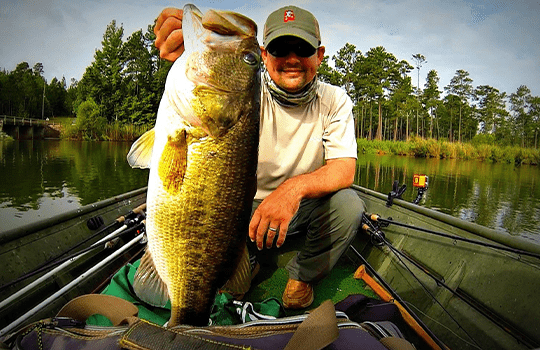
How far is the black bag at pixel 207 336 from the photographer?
1.15m

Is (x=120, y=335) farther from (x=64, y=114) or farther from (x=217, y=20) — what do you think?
(x=64, y=114)

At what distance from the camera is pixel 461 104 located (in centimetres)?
6059

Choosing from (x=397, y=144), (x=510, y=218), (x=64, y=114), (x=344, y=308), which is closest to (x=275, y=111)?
(x=344, y=308)

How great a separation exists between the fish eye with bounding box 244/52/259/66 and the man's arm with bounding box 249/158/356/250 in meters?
0.75

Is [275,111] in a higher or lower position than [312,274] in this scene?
higher

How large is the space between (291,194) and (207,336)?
1101 mm

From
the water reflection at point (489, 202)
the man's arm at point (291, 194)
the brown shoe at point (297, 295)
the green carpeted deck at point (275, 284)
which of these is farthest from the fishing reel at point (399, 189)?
the water reflection at point (489, 202)

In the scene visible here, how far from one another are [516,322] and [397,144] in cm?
3961

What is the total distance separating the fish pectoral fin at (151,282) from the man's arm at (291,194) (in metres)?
0.52

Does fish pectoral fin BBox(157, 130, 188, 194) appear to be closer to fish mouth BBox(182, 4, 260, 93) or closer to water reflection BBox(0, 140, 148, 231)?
fish mouth BBox(182, 4, 260, 93)

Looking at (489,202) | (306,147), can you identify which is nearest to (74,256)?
(306,147)

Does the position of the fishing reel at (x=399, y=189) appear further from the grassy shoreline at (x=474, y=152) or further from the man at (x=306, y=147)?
the grassy shoreline at (x=474, y=152)

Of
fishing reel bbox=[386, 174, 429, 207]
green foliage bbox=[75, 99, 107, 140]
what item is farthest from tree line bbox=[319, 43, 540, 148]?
fishing reel bbox=[386, 174, 429, 207]

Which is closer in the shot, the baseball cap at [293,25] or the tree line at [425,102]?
the baseball cap at [293,25]
